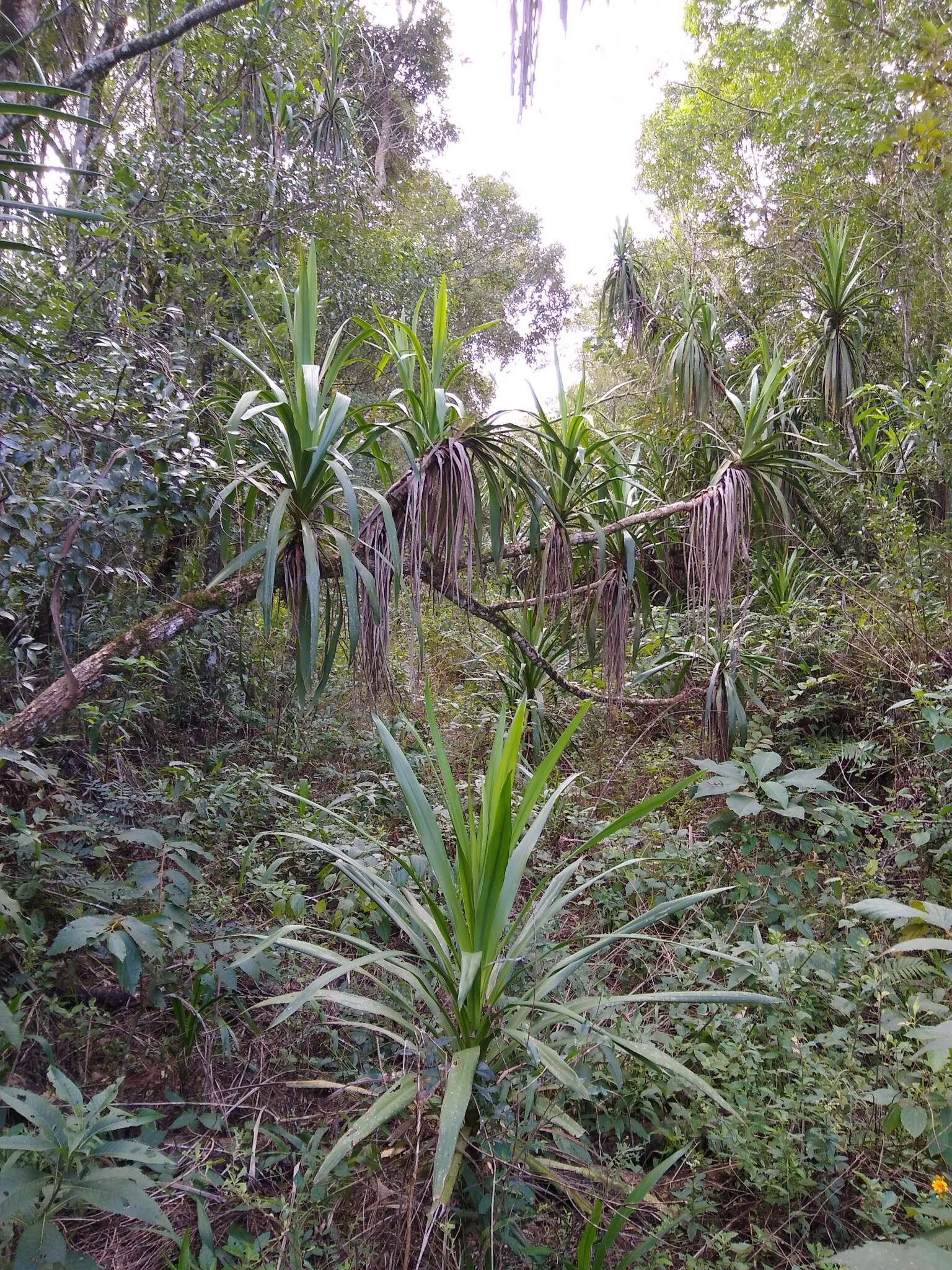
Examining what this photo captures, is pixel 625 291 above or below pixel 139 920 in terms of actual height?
above

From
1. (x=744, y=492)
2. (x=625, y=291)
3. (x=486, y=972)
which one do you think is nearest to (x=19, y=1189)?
(x=486, y=972)

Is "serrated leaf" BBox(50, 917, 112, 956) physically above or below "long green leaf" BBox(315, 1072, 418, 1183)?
above

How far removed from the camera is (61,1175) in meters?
1.13

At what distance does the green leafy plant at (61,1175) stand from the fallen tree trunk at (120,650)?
95 centimetres

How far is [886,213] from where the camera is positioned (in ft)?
16.7

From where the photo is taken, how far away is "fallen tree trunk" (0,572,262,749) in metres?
1.91

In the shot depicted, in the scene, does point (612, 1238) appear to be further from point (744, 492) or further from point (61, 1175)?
point (744, 492)

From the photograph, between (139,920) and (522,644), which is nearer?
(139,920)

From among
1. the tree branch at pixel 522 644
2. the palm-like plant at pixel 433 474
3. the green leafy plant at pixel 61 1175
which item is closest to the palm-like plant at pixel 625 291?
the tree branch at pixel 522 644

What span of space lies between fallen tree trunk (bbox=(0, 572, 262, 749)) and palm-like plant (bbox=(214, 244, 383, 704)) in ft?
0.72

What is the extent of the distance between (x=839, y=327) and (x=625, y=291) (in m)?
2.19

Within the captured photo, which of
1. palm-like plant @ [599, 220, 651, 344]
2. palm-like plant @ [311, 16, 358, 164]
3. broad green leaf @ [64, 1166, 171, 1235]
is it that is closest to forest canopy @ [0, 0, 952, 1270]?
broad green leaf @ [64, 1166, 171, 1235]

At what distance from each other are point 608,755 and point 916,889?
1405 millimetres

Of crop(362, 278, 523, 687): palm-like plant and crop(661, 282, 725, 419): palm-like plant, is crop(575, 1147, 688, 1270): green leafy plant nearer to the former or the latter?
crop(362, 278, 523, 687): palm-like plant
